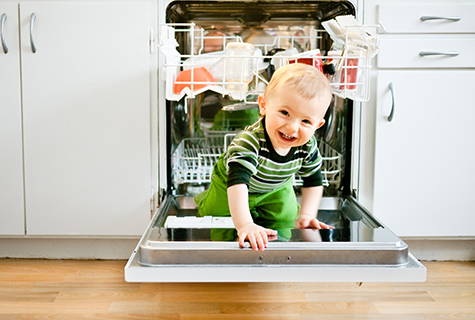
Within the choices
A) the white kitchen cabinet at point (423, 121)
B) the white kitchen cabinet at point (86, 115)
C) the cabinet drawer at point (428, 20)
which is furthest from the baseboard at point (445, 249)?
the white kitchen cabinet at point (86, 115)

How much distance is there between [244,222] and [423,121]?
0.80 metres

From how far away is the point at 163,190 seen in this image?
1.67m

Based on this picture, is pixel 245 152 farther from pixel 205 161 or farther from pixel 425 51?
pixel 425 51

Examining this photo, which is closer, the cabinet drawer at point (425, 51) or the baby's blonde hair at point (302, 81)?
the baby's blonde hair at point (302, 81)

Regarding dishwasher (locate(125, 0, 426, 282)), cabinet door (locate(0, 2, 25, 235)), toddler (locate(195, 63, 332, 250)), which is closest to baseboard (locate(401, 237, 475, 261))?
dishwasher (locate(125, 0, 426, 282))

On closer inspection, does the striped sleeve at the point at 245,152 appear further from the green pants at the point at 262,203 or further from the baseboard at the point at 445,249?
the baseboard at the point at 445,249

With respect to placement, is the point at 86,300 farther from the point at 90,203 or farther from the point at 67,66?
the point at 67,66

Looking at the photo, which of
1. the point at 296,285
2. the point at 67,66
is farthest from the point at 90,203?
the point at 296,285

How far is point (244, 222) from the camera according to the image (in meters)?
1.18

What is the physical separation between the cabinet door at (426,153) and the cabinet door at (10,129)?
1186 mm

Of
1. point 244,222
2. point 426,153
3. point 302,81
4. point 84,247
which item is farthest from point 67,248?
point 426,153

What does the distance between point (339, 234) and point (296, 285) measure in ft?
1.50

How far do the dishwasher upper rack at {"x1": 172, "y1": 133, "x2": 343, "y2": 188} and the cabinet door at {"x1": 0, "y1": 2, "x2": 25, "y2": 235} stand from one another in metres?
0.52

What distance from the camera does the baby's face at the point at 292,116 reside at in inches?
45.1
